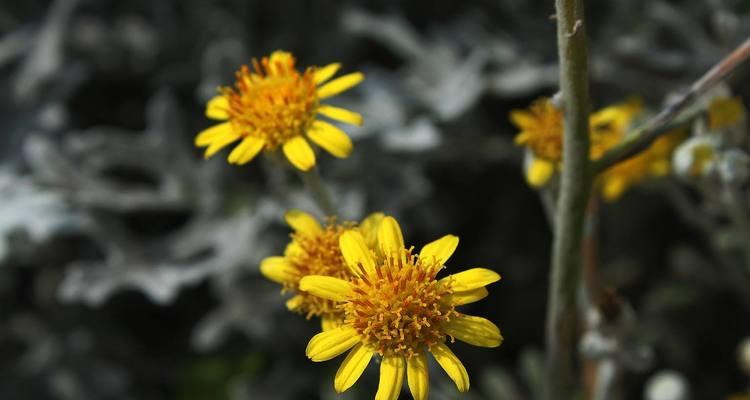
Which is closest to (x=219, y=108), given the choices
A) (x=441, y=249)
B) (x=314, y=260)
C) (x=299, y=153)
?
(x=299, y=153)

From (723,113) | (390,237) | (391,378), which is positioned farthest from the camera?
(723,113)

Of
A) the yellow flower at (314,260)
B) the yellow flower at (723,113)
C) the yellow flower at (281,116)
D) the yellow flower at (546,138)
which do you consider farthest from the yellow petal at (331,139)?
the yellow flower at (723,113)

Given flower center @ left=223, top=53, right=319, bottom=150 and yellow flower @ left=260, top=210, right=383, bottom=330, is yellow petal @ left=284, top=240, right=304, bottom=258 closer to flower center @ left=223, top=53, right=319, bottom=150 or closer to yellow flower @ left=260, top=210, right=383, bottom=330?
yellow flower @ left=260, top=210, right=383, bottom=330

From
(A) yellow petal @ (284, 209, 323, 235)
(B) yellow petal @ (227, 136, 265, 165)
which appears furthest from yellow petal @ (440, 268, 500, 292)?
(B) yellow petal @ (227, 136, 265, 165)

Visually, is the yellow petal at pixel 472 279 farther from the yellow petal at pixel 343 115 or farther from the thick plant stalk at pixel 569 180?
the yellow petal at pixel 343 115

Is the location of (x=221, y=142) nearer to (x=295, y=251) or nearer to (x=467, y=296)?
(x=295, y=251)

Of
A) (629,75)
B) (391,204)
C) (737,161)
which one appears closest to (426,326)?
(737,161)

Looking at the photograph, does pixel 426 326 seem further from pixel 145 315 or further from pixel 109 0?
pixel 109 0
